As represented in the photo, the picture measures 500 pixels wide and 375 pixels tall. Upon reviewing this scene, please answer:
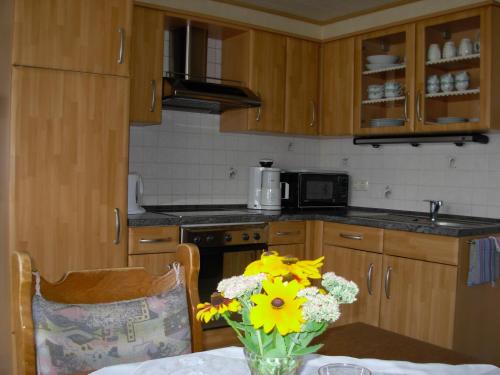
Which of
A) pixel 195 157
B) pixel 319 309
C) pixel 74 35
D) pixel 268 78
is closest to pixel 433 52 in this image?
pixel 268 78

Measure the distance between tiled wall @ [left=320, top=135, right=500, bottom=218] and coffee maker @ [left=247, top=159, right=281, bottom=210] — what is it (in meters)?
0.73

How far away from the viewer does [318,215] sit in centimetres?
391

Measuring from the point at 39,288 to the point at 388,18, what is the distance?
3232mm

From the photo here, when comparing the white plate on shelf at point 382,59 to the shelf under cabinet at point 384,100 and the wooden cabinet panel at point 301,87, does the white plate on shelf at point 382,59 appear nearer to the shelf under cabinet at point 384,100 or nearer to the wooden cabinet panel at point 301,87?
the shelf under cabinet at point 384,100

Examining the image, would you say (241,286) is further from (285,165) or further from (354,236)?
(285,165)

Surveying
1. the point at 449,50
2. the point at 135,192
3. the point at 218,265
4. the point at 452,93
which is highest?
the point at 449,50

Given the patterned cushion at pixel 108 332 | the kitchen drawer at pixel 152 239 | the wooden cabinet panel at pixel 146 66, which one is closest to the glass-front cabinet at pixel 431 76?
the wooden cabinet panel at pixel 146 66

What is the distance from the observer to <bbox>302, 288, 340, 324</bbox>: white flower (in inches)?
36.6

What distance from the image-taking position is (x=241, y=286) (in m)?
0.98

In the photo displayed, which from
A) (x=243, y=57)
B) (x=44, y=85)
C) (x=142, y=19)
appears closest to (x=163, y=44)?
(x=142, y=19)

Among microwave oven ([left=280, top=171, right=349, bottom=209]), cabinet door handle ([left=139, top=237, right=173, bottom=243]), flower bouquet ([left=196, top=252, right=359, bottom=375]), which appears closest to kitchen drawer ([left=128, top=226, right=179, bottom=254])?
cabinet door handle ([left=139, top=237, right=173, bottom=243])

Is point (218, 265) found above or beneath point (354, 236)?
beneath

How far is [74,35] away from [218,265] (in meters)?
1.54

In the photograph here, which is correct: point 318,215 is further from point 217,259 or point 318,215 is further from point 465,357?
point 465,357
